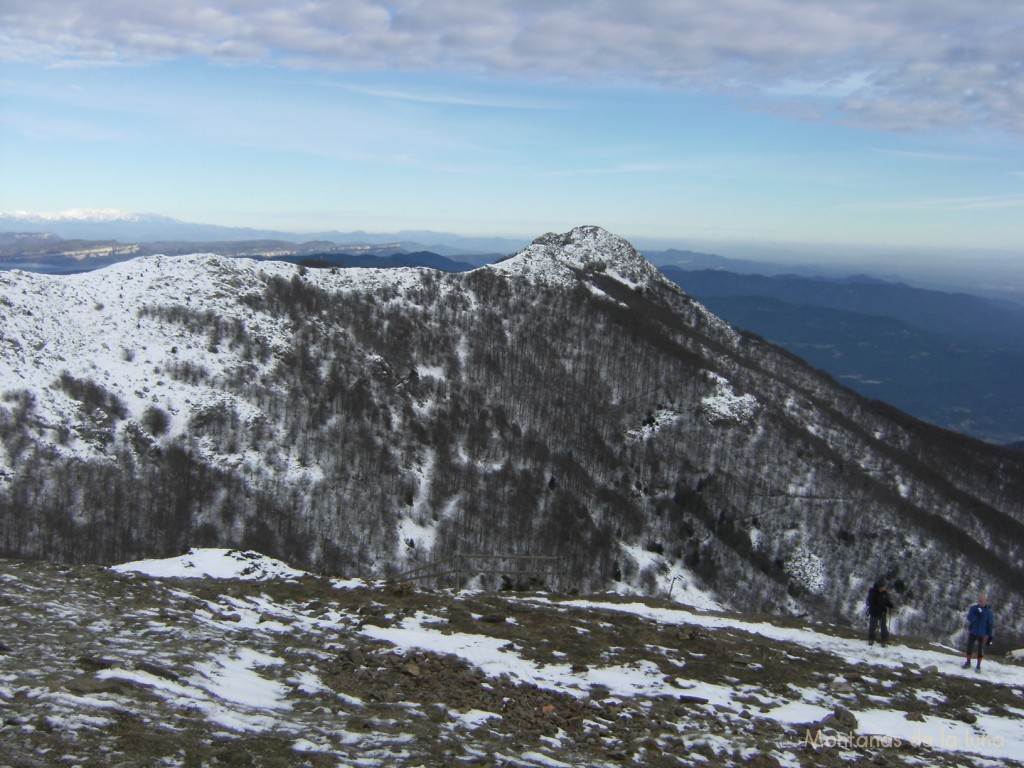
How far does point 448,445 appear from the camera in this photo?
92.9m

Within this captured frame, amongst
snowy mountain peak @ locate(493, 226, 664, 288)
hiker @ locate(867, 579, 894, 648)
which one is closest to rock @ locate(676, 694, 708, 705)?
→ hiker @ locate(867, 579, 894, 648)

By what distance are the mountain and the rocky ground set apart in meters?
38.4

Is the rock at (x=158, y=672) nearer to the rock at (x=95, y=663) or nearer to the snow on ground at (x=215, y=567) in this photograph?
the rock at (x=95, y=663)

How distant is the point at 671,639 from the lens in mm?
19312

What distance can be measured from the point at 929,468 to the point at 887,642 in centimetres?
13593

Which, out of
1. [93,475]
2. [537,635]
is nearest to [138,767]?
[537,635]

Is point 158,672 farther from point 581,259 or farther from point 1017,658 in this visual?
point 581,259

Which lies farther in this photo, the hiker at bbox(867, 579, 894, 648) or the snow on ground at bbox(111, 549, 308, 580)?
the hiker at bbox(867, 579, 894, 648)

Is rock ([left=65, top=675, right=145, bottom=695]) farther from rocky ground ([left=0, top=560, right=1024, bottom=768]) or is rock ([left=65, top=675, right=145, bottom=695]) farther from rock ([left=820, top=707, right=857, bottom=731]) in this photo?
rock ([left=820, top=707, right=857, bottom=731])

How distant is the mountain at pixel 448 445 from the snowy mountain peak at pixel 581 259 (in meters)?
1.24

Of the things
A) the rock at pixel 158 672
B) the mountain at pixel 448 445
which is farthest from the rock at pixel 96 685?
the mountain at pixel 448 445

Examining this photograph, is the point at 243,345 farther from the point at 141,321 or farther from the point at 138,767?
the point at 138,767

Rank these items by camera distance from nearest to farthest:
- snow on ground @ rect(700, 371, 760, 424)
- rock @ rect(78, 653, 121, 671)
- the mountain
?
rock @ rect(78, 653, 121, 671)
the mountain
snow on ground @ rect(700, 371, 760, 424)

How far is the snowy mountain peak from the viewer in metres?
131
